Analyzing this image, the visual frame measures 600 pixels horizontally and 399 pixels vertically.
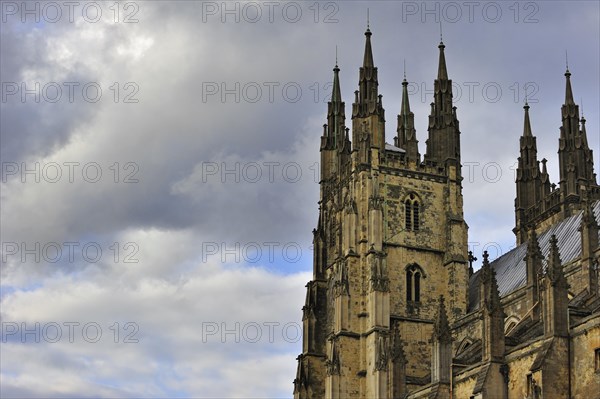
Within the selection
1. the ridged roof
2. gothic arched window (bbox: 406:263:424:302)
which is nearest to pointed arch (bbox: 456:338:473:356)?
the ridged roof

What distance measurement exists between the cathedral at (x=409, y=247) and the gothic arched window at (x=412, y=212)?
10cm

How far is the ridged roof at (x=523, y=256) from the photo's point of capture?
79.6 meters

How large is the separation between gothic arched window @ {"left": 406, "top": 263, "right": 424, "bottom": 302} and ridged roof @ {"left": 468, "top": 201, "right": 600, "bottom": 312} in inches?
167

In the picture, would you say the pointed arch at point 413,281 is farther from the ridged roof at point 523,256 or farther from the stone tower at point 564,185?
the stone tower at point 564,185

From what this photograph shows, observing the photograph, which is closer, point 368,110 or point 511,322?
point 511,322

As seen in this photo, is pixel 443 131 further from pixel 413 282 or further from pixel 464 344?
pixel 464 344

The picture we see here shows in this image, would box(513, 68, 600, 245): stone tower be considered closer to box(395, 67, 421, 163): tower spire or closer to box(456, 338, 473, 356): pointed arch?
box(395, 67, 421, 163): tower spire

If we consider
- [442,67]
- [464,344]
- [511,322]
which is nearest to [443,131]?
[442,67]

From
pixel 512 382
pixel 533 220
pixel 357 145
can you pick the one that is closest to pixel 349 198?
pixel 357 145

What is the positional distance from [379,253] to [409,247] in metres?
3.46

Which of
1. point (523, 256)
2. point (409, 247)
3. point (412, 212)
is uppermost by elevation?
point (412, 212)

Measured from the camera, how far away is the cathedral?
78438 millimetres

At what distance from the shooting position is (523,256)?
86000 millimetres

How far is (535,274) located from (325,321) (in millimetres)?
22029
